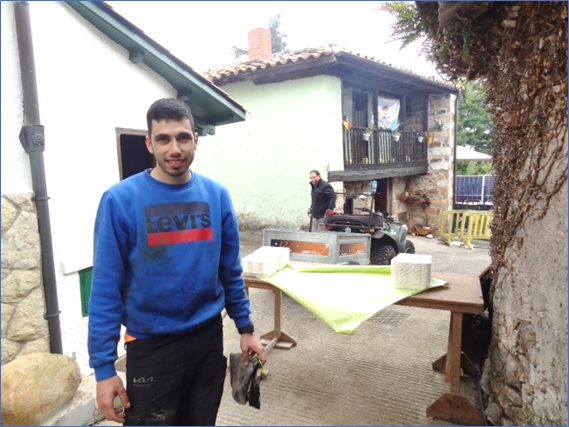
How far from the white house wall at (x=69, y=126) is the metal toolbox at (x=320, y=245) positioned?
2.39 metres

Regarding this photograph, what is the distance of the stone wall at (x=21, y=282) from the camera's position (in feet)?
9.50

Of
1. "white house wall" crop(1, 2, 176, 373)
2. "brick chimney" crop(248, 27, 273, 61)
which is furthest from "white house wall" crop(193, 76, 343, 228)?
"white house wall" crop(1, 2, 176, 373)

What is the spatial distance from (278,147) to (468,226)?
5.76m

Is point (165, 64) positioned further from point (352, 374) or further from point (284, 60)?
point (284, 60)

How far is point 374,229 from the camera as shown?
7.13 meters

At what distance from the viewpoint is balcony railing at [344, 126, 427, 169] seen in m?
10.7

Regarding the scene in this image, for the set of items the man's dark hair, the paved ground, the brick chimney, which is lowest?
the paved ground

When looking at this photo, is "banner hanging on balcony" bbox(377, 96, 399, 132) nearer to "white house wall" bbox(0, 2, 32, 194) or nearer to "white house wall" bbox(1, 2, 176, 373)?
"white house wall" bbox(1, 2, 176, 373)

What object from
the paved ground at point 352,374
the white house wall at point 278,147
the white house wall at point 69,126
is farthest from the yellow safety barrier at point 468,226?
the white house wall at point 69,126

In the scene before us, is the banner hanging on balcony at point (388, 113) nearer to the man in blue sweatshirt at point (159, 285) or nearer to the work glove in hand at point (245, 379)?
the work glove in hand at point (245, 379)

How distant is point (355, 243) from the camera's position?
18.6ft

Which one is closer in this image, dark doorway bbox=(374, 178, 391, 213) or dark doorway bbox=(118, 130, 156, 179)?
dark doorway bbox=(118, 130, 156, 179)

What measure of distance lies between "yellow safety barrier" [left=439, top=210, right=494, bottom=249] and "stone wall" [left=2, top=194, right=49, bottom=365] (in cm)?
1049

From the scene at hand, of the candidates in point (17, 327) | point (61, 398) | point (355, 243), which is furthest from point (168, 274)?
point (355, 243)
